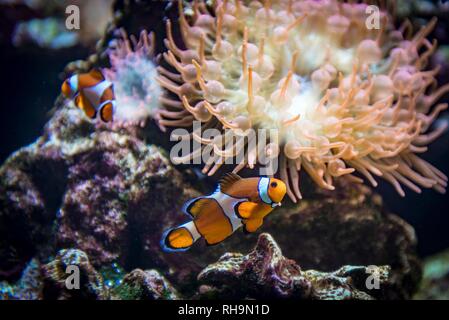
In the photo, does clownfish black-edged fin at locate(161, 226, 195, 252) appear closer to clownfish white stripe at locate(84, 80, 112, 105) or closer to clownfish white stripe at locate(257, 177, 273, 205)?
clownfish white stripe at locate(257, 177, 273, 205)

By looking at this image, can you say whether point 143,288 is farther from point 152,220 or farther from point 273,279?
point 273,279

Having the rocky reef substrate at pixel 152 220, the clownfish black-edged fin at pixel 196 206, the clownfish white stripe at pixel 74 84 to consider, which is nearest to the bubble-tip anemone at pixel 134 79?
the rocky reef substrate at pixel 152 220

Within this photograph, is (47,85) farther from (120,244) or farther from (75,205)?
(120,244)

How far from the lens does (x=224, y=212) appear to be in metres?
1.72

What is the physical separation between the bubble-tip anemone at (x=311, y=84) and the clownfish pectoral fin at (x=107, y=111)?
0.32 m

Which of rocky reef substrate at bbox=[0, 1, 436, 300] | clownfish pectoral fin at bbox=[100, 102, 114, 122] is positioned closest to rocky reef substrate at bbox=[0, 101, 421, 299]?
rocky reef substrate at bbox=[0, 1, 436, 300]

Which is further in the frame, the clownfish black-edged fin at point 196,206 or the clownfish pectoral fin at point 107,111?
the clownfish pectoral fin at point 107,111

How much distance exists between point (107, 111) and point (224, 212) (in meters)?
1.04

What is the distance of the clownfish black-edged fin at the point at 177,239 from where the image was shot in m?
1.72

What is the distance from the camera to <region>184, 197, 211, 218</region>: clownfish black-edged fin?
174 cm

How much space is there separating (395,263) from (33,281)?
251cm

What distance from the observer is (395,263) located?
8.75 ft

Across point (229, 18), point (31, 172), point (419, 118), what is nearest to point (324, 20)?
point (229, 18)

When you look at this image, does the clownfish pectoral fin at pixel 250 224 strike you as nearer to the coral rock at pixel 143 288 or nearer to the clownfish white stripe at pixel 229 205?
the clownfish white stripe at pixel 229 205
